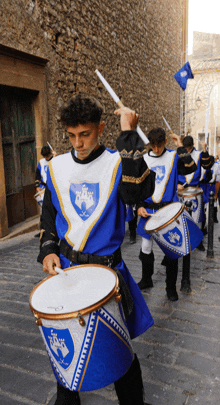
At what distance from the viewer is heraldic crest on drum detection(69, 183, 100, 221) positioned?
1.68 m

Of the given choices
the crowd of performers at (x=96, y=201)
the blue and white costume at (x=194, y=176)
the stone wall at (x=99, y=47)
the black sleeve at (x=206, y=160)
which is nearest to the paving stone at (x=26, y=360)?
the crowd of performers at (x=96, y=201)

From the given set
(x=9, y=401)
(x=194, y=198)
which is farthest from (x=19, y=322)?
(x=194, y=198)

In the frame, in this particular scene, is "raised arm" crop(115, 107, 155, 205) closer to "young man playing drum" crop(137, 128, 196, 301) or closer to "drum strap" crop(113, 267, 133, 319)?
"drum strap" crop(113, 267, 133, 319)

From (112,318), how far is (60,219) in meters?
0.65

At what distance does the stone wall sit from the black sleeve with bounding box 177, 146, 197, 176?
3.64 metres

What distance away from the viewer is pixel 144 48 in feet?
42.2

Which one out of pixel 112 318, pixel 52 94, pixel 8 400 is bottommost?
pixel 8 400

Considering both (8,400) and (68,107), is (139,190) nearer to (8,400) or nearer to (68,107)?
(68,107)

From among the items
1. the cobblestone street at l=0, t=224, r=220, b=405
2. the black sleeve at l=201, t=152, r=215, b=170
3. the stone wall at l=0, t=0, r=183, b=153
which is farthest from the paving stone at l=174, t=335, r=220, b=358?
the stone wall at l=0, t=0, r=183, b=153

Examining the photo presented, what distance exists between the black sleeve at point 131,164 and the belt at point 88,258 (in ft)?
1.02

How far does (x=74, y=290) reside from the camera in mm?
1505

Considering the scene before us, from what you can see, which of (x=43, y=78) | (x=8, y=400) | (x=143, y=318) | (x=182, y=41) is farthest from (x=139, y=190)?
(x=182, y=41)

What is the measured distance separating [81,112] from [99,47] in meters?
8.16

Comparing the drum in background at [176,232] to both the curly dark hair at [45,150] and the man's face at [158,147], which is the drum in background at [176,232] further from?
the curly dark hair at [45,150]
